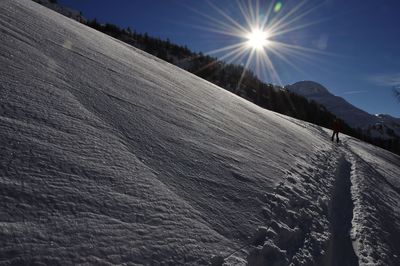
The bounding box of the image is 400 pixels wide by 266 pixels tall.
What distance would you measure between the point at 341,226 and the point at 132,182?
3.83 metres

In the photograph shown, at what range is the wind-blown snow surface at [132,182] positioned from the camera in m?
2.15

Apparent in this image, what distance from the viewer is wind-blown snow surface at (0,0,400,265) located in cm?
215

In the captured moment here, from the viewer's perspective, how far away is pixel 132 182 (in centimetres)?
294

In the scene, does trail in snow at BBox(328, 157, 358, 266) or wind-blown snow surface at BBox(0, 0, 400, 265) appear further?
trail in snow at BBox(328, 157, 358, 266)

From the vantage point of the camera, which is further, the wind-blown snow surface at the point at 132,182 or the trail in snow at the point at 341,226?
the trail in snow at the point at 341,226

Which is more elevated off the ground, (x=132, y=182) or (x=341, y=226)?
(x=132, y=182)

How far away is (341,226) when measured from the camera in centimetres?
500

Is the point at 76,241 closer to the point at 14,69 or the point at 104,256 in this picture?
the point at 104,256

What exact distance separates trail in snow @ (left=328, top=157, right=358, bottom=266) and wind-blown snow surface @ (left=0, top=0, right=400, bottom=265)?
0.17ft

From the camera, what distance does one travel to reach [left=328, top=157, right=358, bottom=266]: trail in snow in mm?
4090

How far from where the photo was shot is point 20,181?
2.19 meters

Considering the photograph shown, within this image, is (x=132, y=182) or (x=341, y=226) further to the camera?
(x=341, y=226)

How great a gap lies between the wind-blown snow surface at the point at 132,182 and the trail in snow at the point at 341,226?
0.17 ft

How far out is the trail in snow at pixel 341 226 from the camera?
4.09 metres
